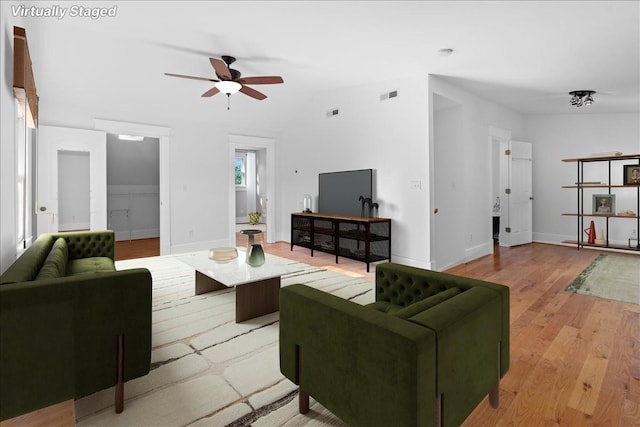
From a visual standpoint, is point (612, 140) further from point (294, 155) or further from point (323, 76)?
point (294, 155)

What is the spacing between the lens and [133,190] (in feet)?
26.8

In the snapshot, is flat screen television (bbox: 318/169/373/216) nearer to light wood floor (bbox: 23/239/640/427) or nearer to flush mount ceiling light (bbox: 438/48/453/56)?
light wood floor (bbox: 23/239/640/427)

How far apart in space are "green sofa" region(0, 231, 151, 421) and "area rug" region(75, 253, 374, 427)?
184 millimetres

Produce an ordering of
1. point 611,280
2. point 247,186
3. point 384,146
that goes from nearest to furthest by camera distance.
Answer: point 611,280
point 384,146
point 247,186

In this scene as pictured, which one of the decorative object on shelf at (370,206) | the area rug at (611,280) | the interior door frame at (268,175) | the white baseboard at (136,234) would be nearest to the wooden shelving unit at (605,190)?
the area rug at (611,280)

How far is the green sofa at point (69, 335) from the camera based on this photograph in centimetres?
152

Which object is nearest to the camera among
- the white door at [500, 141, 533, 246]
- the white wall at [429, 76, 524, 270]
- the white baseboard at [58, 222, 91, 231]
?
the white wall at [429, 76, 524, 270]

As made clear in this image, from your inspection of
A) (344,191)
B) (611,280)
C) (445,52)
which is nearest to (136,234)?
(344,191)

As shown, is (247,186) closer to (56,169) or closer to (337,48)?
(56,169)

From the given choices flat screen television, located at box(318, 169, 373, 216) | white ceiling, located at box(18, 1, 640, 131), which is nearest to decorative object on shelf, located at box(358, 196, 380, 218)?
flat screen television, located at box(318, 169, 373, 216)

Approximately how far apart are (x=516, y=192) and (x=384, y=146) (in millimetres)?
3368

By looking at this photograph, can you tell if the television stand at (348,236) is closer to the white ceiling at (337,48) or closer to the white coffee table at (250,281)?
the white coffee table at (250,281)

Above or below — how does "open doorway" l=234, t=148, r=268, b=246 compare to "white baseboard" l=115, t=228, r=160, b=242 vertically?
above

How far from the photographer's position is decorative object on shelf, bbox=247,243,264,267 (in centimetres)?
328
